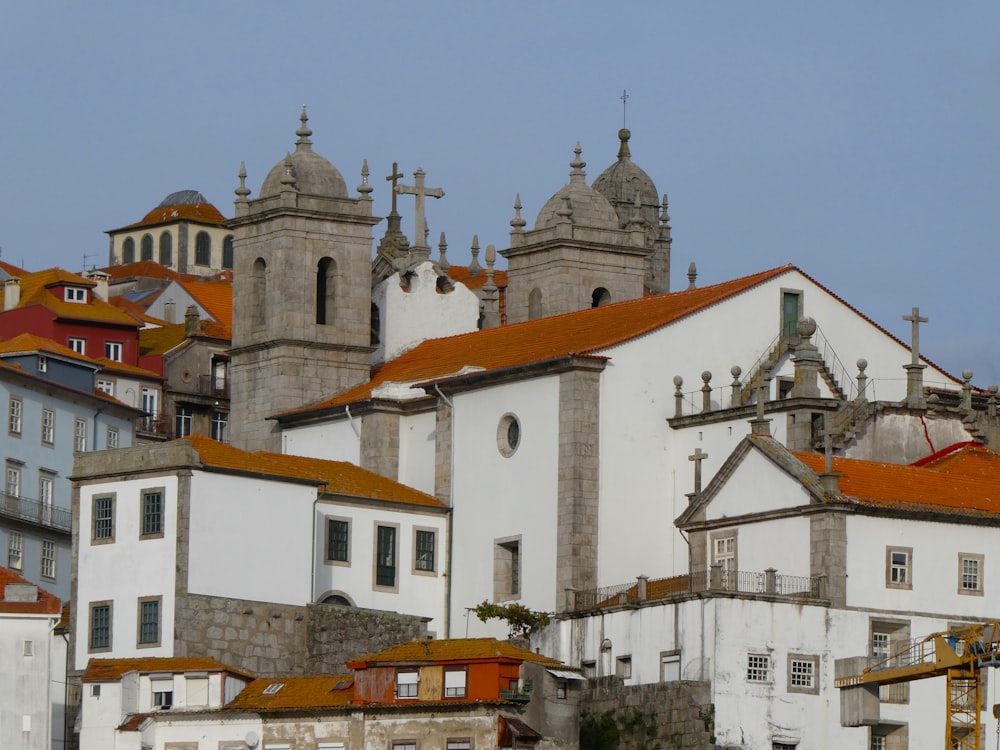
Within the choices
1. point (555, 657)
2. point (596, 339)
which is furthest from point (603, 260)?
point (555, 657)

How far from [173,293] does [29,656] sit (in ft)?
170

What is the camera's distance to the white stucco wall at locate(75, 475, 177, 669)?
251 ft

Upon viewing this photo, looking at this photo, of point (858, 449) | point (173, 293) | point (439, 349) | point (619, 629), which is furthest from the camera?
point (173, 293)

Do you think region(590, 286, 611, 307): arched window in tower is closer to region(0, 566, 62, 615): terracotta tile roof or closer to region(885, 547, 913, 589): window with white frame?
region(885, 547, 913, 589): window with white frame

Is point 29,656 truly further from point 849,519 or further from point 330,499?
point 849,519

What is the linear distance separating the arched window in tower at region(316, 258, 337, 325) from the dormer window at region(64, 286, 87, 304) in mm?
18388

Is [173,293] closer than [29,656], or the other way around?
[29,656]

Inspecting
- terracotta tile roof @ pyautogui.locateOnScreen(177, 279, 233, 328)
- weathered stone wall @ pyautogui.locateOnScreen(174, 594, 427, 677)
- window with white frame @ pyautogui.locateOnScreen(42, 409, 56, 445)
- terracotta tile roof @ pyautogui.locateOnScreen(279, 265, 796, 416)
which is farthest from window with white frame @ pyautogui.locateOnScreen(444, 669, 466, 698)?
terracotta tile roof @ pyautogui.locateOnScreen(177, 279, 233, 328)

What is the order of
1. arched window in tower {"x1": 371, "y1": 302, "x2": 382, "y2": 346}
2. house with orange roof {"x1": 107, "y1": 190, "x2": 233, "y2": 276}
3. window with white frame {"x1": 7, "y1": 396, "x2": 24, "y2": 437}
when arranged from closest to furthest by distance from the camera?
window with white frame {"x1": 7, "y1": 396, "x2": 24, "y2": 437}, arched window in tower {"x1": 371, "y1": 302, "x2": 382, "y2": 346}, house with orange roof {"x1": 107, "y1": 190, "x2": 233, "y2": 276}

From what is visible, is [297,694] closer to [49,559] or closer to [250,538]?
[250,538]

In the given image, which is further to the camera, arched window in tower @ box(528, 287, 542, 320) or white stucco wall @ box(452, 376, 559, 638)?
arched window in tower @ box(528, 287, 542, 320)

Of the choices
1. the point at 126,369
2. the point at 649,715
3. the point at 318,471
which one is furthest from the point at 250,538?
the point at 126,369

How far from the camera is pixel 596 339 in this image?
83750 mm

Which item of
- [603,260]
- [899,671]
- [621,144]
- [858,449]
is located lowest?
[899,671]
